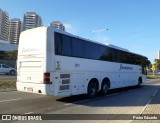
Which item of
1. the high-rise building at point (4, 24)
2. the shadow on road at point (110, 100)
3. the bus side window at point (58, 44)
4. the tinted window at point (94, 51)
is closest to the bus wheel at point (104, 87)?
the shadow on road at point (110, 100)

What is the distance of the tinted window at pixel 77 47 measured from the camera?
1415 cm

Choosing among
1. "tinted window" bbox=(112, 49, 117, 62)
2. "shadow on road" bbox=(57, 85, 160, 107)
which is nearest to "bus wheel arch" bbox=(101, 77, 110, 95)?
"shadow on road" bbox=(57, 85, 160, 107)

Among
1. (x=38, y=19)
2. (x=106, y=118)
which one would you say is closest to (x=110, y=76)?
(x=106, y=118)

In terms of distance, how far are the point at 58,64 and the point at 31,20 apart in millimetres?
84653

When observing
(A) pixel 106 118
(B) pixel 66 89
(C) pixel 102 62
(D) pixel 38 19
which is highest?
(D) pixel 38 19

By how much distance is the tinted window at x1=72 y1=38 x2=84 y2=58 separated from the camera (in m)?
14.1

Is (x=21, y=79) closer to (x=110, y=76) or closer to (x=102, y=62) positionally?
(x=102, y=62)

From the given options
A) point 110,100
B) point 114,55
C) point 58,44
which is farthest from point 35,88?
point 114,55

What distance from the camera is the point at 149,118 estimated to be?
9078 millimetres

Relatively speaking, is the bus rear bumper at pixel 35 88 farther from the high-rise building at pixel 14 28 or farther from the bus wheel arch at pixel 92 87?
the high-rise building at pixel 14 28

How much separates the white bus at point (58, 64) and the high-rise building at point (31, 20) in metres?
79.3

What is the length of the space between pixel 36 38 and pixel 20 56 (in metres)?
1.49

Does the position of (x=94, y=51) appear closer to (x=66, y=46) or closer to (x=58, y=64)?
(x=66, y=46)

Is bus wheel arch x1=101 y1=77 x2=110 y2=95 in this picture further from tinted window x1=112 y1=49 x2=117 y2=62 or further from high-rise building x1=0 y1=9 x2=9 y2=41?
high-rise building x1=0 y1=9 x2=9 y2=41
